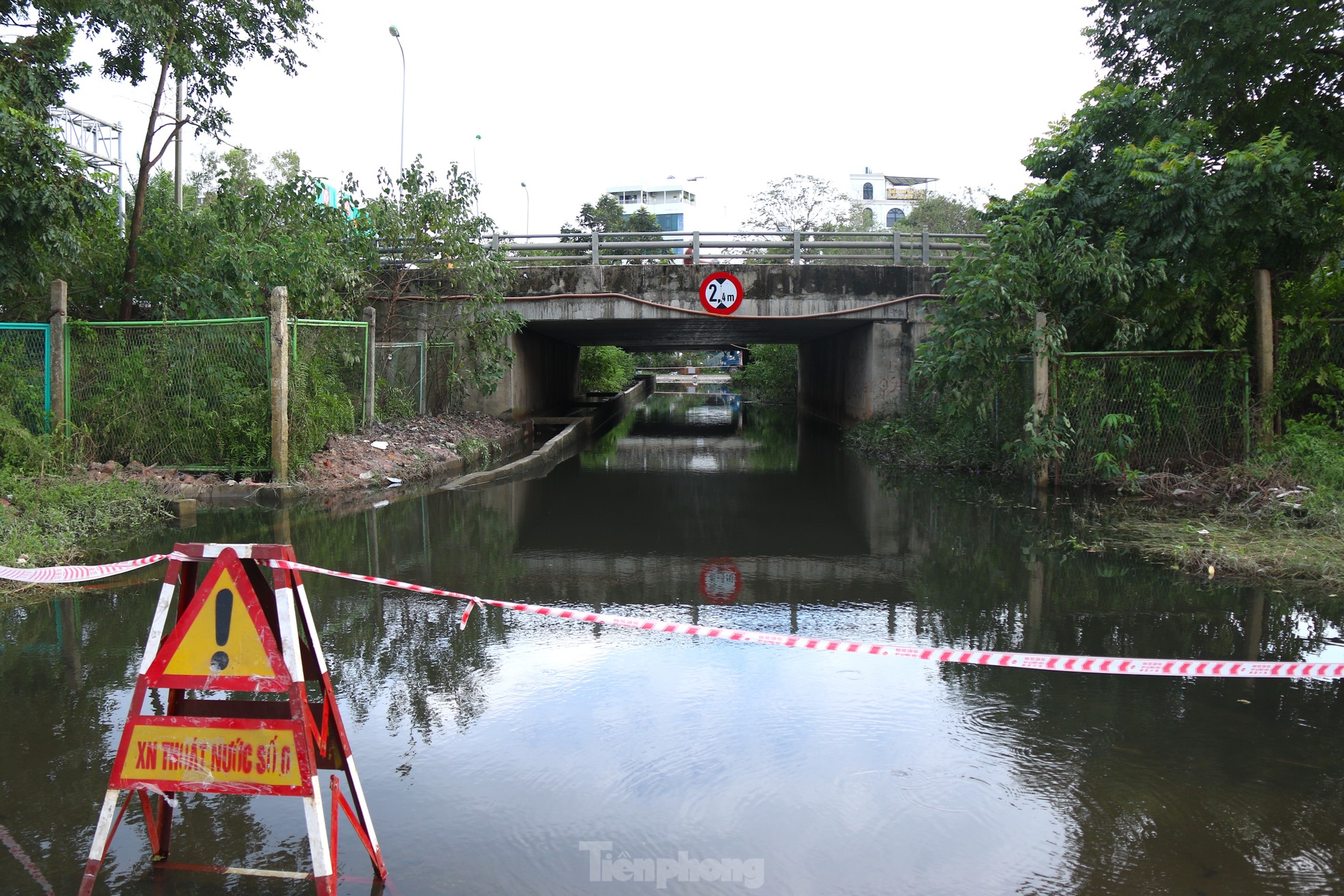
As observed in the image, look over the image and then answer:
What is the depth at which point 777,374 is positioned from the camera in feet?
142

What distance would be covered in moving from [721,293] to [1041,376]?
8.88m

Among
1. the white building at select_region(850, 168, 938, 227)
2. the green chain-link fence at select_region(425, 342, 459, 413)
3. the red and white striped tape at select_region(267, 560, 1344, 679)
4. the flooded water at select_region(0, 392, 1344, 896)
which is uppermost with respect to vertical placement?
the white building at select_region(850, 168, 938, 227)

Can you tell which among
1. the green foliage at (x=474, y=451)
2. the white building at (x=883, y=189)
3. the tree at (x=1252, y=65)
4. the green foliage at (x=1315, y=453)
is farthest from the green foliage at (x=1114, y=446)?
the white building at (x=883, y=189)

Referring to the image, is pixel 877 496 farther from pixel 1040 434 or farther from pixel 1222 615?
pixel 1222 615

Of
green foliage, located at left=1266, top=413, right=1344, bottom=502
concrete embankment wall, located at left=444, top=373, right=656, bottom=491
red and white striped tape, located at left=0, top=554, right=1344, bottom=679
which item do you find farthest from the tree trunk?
green foliage, located at left=1266, top=413, right=1344, bottom=502

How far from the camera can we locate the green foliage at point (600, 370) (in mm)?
42469

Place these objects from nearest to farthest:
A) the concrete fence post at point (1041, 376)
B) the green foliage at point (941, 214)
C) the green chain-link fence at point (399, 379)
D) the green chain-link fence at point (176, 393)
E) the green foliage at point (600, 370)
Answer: the green chain-link fence at point (176, 393), the concrete fence post at point (1041, 376), the green chain-link fence at point (399, 379), the green foliage at point (600, 370), the green foliage at point (941, 214)

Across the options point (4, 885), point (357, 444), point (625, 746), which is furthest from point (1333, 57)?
point (4, 885)

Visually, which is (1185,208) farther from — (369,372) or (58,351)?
(58,351)

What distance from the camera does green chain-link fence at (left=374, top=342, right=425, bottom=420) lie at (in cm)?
1836

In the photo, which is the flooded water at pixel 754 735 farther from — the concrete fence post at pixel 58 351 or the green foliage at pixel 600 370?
the green foliage at pixel 600 370

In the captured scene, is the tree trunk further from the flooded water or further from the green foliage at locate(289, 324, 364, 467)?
the flooded water

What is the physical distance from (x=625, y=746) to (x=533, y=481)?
33.1ft

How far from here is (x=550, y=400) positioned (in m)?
30.2
